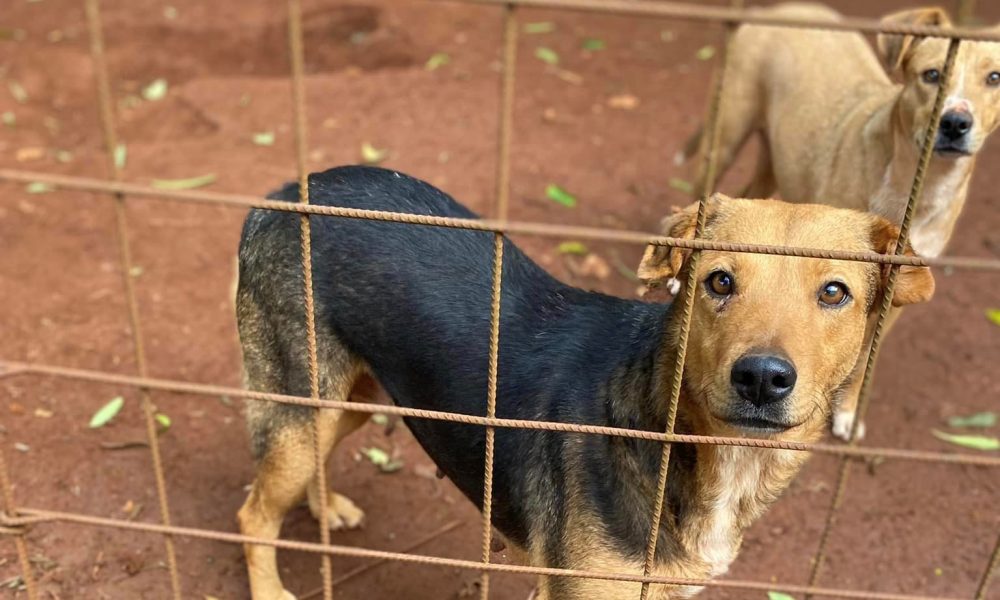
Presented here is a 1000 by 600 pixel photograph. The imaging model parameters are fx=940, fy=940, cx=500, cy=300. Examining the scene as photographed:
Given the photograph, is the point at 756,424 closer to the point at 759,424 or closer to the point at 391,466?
the point at 759,424

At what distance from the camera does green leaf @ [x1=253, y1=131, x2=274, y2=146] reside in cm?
695

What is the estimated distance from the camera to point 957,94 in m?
3.94

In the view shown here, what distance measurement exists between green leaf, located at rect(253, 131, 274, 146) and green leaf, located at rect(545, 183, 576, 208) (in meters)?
2.11

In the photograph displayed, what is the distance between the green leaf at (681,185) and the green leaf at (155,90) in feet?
13.4

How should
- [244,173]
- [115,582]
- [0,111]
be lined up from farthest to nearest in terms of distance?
[0,111], [244,173], [115,582]

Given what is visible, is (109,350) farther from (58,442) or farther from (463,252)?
(463,252)

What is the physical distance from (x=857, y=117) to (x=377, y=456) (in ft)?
9.70

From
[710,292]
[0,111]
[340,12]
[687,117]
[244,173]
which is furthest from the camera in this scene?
[340,12]

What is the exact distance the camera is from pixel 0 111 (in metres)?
7.13

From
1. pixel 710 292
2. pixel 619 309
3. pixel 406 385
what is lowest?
pixel 406 385

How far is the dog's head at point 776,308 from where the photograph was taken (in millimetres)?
2338

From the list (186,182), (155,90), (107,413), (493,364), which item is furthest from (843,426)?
(155,90)

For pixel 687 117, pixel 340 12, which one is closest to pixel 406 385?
pixel 687 117

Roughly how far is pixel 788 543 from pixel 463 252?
209cm
